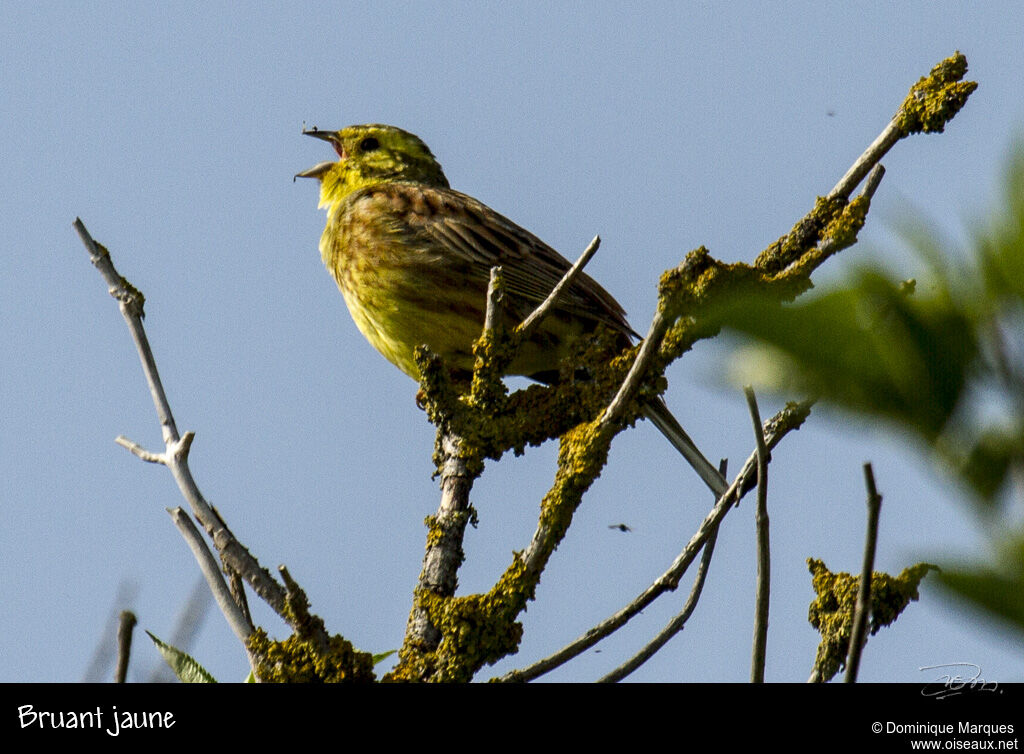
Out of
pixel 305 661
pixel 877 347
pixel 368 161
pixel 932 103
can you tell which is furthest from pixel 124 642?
pixel 368 161

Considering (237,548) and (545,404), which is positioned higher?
(545,404)

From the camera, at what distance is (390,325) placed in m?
5.75

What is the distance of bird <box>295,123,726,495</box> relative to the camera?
5.59 meters

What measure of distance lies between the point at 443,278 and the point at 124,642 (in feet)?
13.7

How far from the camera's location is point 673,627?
109 inches

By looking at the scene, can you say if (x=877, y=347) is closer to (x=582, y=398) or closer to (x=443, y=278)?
(x=582, y=398)

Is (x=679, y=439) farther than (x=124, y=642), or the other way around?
(x=679, y=439)

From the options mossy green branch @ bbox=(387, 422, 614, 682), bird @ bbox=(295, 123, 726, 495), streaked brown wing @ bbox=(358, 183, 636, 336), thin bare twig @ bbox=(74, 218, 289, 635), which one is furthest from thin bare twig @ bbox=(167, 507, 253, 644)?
streaked brown wing @ bbox=(358, 183, 636, 336)
